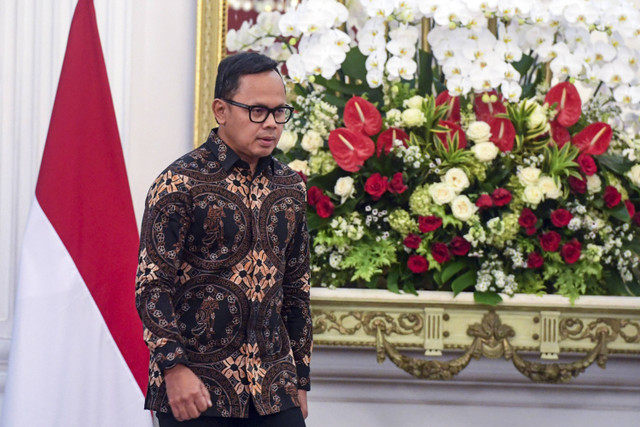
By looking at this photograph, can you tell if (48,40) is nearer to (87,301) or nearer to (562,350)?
(87,301)

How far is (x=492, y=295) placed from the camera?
2699 millimetres

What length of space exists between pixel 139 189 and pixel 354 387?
1046 mm

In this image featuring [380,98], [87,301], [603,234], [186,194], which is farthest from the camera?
[380,98]

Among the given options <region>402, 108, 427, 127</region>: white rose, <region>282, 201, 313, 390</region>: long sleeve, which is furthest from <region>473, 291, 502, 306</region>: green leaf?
<region>282, 201, 313, 390</region>: long sleeve

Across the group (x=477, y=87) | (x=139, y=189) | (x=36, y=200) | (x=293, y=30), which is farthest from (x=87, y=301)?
(x=477, y=87)

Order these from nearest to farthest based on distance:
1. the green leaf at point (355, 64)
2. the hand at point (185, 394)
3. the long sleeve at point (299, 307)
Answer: the hand at point (185, 394) → the long sleeve at point (299, 307) → the green leaf at point (355, 64)

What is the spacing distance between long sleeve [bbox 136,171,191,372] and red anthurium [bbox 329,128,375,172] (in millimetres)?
1080

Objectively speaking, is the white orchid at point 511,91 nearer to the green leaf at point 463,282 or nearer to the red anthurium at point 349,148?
the red anthurium at point 349,148

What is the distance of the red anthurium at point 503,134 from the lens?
2777 millimetres

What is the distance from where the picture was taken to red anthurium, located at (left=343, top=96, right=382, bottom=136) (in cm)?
277

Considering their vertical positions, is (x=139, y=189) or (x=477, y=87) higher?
(x=477, y=87)

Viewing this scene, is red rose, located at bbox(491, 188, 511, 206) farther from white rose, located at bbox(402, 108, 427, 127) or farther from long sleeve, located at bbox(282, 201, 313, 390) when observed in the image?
long sleeve, located at bbox(282, 201, 313, 390)

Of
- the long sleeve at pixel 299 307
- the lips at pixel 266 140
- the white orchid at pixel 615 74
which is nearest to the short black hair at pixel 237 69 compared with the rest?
the lips at pixel 266 140

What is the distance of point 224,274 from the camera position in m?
1.72
